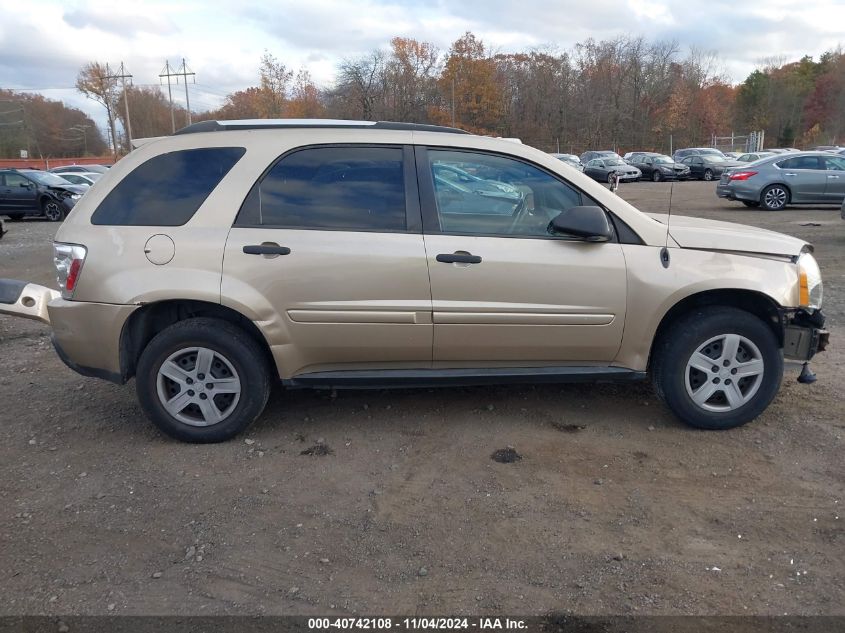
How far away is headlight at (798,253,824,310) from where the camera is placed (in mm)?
4043

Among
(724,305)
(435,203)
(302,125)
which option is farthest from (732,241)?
(302,125)

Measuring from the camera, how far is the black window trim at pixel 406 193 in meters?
3.93

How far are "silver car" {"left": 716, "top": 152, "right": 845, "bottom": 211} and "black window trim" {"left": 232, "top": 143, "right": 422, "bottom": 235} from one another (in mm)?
16831

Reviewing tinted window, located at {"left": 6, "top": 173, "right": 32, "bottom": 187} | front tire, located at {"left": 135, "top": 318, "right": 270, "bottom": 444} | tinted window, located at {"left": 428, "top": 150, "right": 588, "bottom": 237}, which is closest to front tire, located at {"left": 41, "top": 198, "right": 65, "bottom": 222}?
tinted window, located at {"left": 6, "top": 173, "right": 32, "bottom": 187}

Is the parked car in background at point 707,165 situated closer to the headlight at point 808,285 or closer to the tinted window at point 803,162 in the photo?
the tinted window at point 803,162

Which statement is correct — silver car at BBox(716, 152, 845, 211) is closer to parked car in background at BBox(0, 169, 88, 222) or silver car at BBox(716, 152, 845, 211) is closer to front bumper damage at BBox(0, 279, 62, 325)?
front bumper damage at BBox(0, 279, 62, 325)

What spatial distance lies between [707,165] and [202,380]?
36.5 metres

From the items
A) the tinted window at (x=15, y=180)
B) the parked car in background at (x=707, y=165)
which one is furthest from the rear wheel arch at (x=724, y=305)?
the parked car in background at (x=707, y=165)

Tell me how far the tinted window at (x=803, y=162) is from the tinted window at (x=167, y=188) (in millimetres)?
17981

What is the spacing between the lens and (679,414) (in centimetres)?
413

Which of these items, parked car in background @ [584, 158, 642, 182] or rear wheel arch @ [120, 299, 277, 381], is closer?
rear wheel arch @ [120, 299, 277, 381]

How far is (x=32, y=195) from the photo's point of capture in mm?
19922

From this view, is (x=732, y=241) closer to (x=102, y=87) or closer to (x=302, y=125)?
(x=302, y=125)

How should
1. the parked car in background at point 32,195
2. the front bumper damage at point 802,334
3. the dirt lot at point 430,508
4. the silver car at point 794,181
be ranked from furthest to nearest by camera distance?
the parked car in background at point 32,195
the silver car at point 794,181
the front bumper damage at point 802,334
the dirt lot at point 430,508
